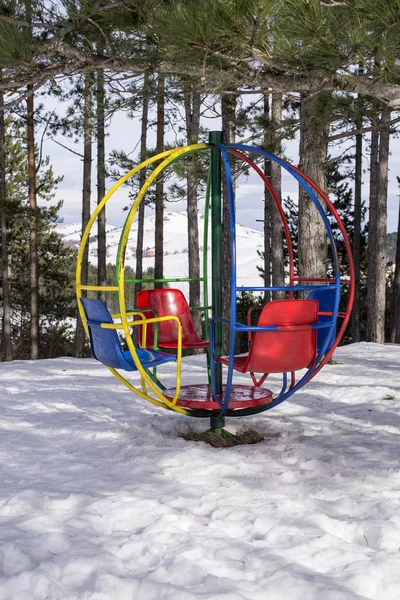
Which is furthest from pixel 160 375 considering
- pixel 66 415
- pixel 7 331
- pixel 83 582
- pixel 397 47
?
pixel 7 331

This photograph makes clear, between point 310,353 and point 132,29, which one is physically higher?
point 132,29

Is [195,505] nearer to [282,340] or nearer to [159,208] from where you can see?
[282,340]

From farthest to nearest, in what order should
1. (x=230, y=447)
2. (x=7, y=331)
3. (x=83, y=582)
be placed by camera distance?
1. (x=7, y=331)
2. (x=230, y=447)
3. (x=83, y=582)

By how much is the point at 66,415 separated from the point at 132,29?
10.3 ft

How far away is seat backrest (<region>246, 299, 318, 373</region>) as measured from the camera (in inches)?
143

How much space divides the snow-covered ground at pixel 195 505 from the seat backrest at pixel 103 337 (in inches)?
25.1

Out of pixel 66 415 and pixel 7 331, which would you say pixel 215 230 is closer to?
pixel 66 415

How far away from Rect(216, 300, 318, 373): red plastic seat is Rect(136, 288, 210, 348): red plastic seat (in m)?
1.17

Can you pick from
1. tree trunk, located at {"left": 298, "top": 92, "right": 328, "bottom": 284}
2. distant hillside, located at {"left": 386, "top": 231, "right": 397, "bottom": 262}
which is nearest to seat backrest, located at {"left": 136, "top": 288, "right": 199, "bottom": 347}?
tree trunk, located at {"left": 298, "top": 92, "right": 328, "bottom": 284}

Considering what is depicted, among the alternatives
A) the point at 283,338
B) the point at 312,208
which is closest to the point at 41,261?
the point at 312,208

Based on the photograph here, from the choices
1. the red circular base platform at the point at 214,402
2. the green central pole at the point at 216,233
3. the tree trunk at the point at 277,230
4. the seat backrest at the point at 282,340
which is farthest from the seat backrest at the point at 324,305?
the tree trunk at the point at 277,230

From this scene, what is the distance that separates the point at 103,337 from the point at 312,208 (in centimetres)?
444

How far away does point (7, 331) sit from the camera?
45.1ft

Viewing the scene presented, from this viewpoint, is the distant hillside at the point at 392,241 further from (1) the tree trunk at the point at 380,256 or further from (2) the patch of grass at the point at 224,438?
(2) the patch of grass at the point at 224,438
